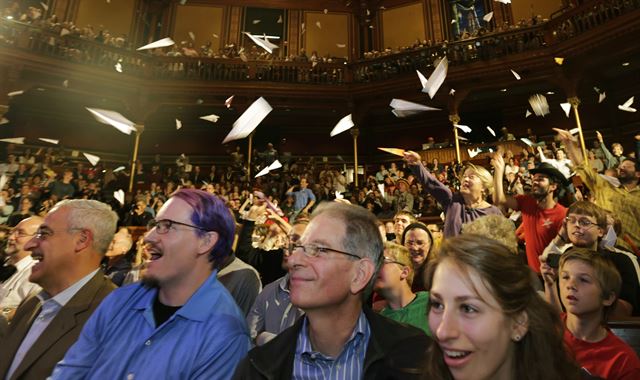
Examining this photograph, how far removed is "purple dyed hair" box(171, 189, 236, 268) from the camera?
1.58 metres

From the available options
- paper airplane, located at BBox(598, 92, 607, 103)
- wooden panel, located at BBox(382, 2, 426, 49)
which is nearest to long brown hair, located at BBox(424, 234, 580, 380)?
paper airplane, located at BBox(598, 92, 607, 103)

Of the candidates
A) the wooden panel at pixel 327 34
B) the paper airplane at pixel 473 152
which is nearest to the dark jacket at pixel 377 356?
the paper airplane at pixel 473 152

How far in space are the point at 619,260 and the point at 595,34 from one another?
9205mm

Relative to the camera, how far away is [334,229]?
130 centimetres

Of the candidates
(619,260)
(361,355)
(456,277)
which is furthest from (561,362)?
(619,260)

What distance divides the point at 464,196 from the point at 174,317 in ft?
8.51

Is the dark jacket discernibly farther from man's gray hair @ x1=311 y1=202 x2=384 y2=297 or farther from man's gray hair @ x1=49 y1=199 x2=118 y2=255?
man's gray hair @ x1=49 y1=199 x2=118 y2=255

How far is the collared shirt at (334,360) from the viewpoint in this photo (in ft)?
4.01

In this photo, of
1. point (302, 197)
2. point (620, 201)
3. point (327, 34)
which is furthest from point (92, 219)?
point (327, 34)

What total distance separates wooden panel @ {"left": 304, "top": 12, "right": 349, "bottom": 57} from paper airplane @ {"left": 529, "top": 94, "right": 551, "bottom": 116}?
23.2ft

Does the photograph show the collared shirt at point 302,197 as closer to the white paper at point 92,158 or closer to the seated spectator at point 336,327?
the seated spectator at point 336,327

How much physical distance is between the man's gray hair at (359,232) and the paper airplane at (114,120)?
12.0 metres

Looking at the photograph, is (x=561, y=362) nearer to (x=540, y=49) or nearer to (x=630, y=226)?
(x=630, y=226)

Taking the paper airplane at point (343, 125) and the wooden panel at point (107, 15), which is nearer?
the paper airplane at point (343, 125)
